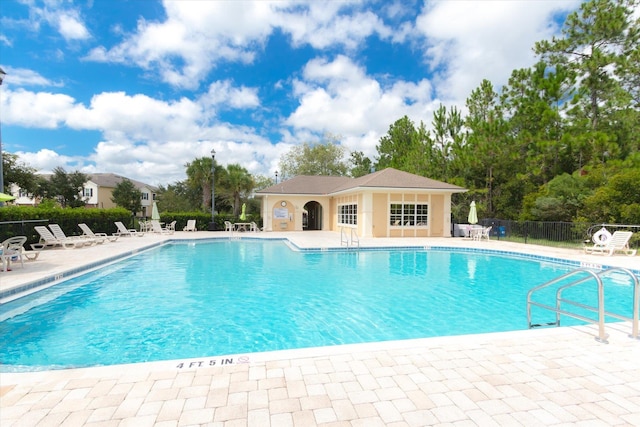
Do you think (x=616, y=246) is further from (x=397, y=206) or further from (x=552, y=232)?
(x=397, y=206)

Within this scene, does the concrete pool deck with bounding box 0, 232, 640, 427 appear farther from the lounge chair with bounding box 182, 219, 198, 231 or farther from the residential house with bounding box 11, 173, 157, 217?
the residential house with bounding box 11, 173, 157, 217

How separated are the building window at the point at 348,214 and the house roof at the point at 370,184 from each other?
4.33 feet

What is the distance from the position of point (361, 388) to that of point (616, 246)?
1403 centimetres

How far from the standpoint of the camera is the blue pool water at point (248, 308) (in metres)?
4.75

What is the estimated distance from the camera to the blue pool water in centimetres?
475

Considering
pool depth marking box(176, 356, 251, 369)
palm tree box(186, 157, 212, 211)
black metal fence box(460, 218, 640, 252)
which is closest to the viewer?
pool depth marking box(176, 356, 251, 369)

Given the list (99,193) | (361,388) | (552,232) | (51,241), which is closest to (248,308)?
(361,388)

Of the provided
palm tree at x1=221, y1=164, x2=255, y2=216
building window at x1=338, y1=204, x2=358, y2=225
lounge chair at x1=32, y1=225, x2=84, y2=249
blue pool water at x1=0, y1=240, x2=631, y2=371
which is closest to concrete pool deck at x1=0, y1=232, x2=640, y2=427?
blue pool water at x1=0, y1=240, x2=631, y2=371

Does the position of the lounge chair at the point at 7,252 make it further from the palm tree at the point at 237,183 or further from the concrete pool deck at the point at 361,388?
the palm tree at the point at 237,183

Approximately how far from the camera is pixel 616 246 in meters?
12.0

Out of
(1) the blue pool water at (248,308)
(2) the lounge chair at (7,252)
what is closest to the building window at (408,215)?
(1) the blue pool water at (248,308)

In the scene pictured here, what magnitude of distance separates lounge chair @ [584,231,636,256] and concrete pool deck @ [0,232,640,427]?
10765 millimetres

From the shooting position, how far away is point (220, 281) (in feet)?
29.0

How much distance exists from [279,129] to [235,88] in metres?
18.6
